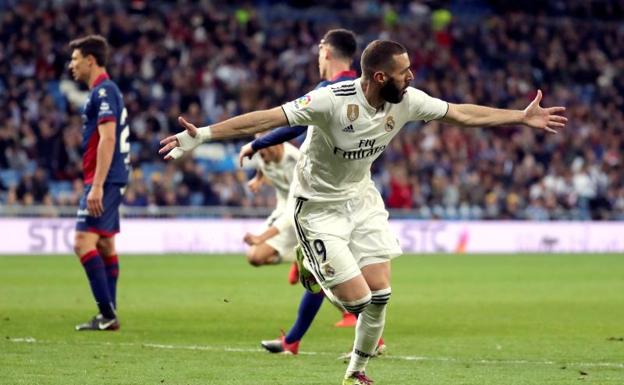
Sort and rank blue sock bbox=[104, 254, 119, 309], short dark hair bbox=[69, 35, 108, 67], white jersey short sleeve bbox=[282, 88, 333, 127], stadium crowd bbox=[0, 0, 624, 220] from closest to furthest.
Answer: white jersey short sleeve bbox=[282, 88, 333, 127] → short dark hair bbox=[69, 35, 108, 67] → blue sock bbox=[104, 254, 119, 309] → stadium crowd bbox=[0, 0, 624, 220]

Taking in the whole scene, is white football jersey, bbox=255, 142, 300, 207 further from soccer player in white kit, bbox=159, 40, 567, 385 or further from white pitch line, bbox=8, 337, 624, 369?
soccer player in white kit, bbox=159, 40, 567, 385

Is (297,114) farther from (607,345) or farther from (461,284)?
(461,284)

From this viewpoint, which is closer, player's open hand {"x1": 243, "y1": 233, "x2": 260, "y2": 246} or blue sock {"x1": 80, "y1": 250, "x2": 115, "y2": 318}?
blue sock {"x1": 80, "y1": 250, "x2": 115, "y2": 318}

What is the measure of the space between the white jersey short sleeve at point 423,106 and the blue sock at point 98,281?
4279 millimetres

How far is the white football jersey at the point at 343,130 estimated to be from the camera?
7.38 m

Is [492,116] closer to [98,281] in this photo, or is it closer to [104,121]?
[104,121]

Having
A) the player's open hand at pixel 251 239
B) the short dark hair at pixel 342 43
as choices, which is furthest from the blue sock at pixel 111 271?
the short dark hair at pixel 342 43

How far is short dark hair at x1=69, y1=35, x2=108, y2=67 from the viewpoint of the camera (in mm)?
11298

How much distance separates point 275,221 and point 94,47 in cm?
245

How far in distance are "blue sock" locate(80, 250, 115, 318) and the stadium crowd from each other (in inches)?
546

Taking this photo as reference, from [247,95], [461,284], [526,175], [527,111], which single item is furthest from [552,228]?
[527,111]

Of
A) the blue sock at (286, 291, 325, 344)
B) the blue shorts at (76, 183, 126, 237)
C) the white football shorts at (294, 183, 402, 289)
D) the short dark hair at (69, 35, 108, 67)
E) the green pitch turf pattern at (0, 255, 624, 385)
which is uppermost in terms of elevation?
the short dark hair at (69, 35, 108, 67)

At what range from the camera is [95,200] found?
10.8 meters

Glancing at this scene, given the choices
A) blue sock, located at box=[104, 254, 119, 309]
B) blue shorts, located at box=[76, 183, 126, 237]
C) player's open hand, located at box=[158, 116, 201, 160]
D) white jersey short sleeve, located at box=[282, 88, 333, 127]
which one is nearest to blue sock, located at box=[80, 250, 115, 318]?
blue shorts, located at box=[76, 183, 126, 237]
